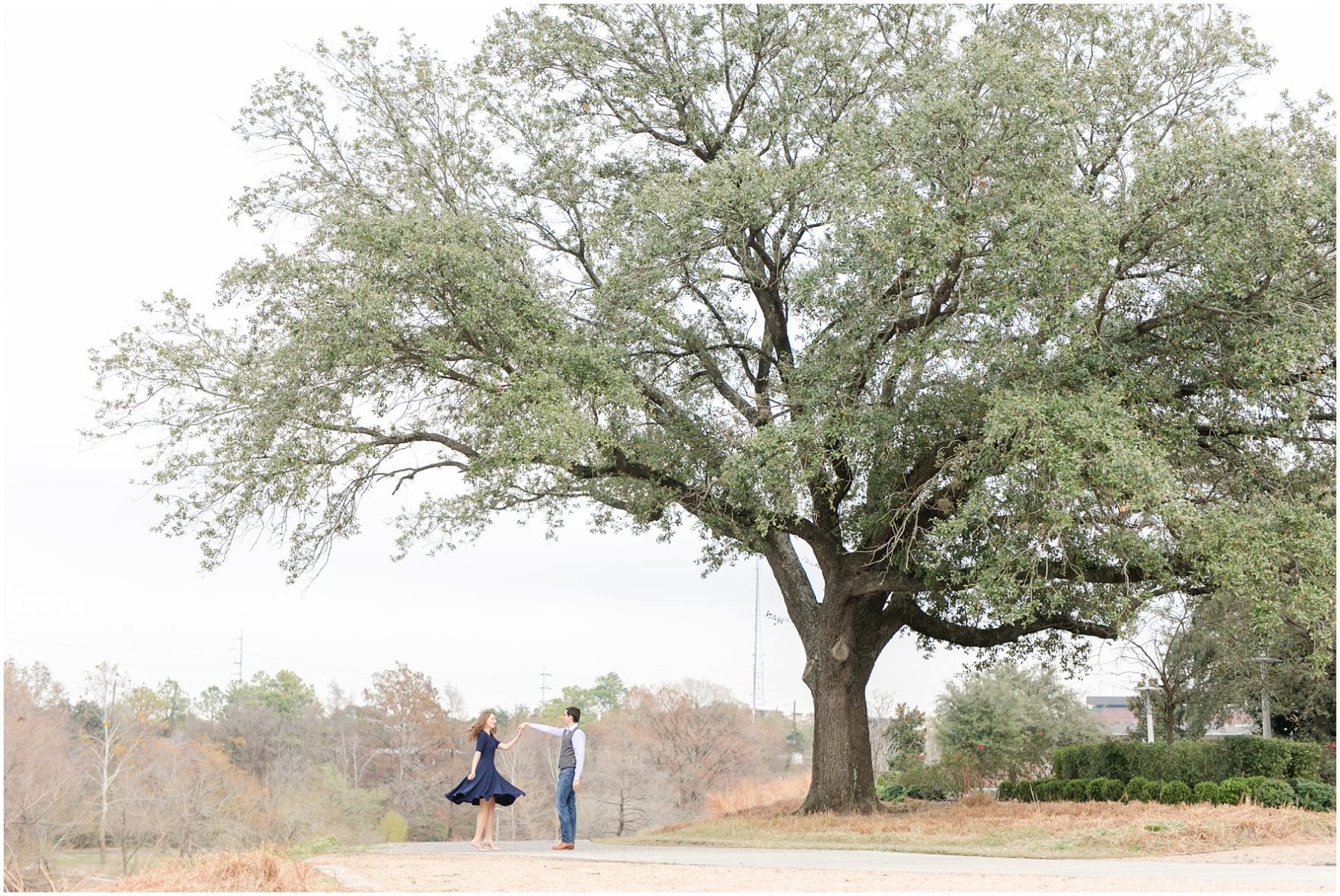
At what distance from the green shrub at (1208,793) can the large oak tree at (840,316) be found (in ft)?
8.85

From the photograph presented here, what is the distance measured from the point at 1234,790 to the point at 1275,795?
1.75 feet

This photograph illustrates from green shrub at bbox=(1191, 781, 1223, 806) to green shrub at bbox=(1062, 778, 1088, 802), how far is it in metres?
2.33

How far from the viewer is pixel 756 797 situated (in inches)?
920

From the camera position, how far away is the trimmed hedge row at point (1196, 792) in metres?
15.8

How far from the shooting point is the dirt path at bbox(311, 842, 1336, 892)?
28.9ft

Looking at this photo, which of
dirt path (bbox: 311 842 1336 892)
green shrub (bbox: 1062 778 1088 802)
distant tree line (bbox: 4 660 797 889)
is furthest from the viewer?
distant tree line (bbox: 4 660 797 889)

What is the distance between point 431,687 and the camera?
161 feet

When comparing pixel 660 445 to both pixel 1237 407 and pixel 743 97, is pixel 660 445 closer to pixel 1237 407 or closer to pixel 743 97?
pixel 743 97

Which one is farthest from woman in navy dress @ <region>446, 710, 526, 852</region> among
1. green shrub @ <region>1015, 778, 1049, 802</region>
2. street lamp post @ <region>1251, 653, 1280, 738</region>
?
street lamp post @ <region>1251, 653, 1280, 738</region>

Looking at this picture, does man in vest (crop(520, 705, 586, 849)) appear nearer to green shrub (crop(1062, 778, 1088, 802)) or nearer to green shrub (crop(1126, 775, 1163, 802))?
green shrub (crop(1126, 775, 1163, 802))

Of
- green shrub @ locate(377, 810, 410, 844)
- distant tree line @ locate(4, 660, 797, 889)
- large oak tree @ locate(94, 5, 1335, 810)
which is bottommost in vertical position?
green shrub @ locate(377, 810, 410, 844)

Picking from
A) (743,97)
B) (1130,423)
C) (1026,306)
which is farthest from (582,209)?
(1130,423)

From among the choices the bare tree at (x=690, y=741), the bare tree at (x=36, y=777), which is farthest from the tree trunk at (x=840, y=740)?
the bare tree at (x=690, y=741)

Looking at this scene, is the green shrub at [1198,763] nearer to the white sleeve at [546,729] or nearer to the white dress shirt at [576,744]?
the white dress shirt at [576,744]
